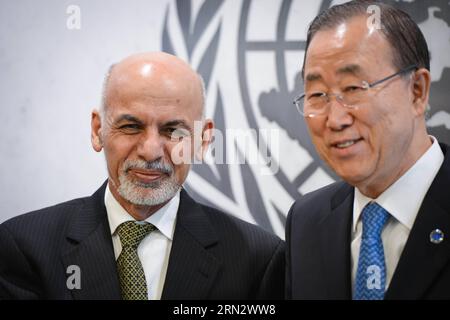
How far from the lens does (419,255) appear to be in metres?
1.41

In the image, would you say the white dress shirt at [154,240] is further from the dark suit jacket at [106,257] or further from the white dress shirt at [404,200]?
the white dress shirt at [404,200]

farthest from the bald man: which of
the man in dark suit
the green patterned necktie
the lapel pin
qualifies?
the lapel pin

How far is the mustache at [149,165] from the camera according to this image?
1.71 m

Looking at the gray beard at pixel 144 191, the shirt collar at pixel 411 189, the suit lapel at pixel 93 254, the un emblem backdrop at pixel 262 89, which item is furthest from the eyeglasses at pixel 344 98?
the un emblem backdrop at pixel 262 89

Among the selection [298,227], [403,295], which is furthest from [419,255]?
[298,227]

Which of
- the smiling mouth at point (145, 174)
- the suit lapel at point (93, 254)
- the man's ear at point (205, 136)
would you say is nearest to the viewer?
the suit lapel at point (93, 254)

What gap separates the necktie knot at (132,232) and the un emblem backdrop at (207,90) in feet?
3.57

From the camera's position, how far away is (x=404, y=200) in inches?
59.6

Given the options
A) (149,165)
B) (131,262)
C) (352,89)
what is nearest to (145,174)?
(149,165)

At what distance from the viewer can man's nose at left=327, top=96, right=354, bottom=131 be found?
1488 mm

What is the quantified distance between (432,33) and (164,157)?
178cm

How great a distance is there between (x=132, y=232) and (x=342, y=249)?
2.13 feet

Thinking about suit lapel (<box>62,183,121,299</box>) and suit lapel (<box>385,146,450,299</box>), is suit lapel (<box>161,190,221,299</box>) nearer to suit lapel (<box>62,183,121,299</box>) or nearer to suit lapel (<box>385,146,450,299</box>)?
suit lapel (<box>62,183,121,299</box>)

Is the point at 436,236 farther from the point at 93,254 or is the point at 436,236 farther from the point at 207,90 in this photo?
the point at 207,90
